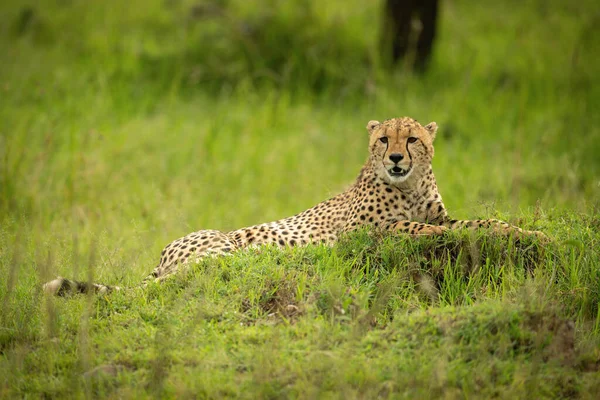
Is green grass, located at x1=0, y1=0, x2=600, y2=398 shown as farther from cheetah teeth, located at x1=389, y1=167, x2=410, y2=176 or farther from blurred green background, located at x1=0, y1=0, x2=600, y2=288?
cheetah teeth, located at x1=389, y1=167, x2=410, y2=176

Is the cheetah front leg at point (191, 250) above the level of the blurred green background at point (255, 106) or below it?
below

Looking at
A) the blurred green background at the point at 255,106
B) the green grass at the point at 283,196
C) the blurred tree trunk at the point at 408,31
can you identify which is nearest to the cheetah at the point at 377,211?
the green grass at the point at 283,196

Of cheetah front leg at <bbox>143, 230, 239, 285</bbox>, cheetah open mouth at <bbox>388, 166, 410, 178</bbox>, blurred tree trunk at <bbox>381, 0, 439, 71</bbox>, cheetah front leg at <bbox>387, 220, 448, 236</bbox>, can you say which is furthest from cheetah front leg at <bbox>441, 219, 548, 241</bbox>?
blurred tree trunk at <bbox>381, 0, 439, 71</bbox>

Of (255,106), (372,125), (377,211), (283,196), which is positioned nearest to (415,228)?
(377,211)

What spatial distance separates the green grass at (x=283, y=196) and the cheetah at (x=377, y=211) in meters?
0.30

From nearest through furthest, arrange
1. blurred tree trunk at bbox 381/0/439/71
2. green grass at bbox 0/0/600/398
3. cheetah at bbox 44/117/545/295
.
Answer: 1. green grass at bbox 0/0/600/398
2. cheetah at bbox 44/117/545/295
3. blurred tree trunk at bbox 381/0/439/71

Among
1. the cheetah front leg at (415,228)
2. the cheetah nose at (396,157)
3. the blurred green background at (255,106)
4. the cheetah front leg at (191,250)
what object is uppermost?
the blurred green background at (255,106)

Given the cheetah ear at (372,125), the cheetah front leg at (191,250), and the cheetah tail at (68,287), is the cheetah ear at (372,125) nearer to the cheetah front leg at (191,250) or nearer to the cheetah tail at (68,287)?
the cheetah front leg at (191,250)

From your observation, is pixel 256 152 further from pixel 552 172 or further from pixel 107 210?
pixel 552 172

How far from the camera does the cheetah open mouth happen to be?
4.95 m

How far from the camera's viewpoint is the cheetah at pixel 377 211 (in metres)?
4.89

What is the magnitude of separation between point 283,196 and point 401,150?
3.19 m

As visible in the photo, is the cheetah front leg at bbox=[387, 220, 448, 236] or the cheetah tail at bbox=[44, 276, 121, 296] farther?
the cheetah front leg at bbox=[387, 220, 448, 236]

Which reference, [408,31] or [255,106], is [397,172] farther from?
[408,31]
